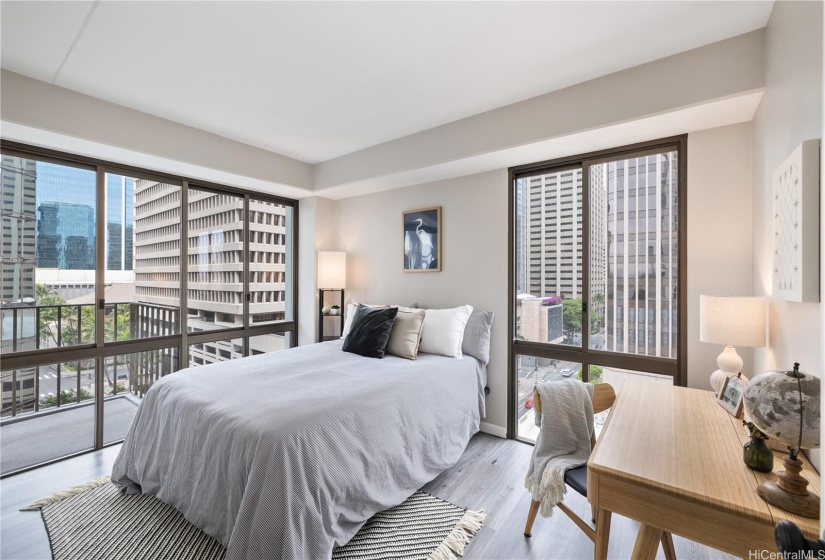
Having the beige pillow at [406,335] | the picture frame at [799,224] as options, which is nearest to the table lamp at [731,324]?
the picture frame at [799,224]

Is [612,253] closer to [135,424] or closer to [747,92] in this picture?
[747,92]

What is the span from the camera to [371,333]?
9.78ft

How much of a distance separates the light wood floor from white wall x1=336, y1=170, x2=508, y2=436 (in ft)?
1.83

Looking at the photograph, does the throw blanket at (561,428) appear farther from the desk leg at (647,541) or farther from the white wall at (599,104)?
the white wall at (599,104)

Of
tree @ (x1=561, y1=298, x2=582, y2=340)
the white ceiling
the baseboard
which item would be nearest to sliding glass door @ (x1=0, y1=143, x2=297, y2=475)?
the white ceiling

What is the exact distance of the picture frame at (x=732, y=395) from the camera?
63.5 inches

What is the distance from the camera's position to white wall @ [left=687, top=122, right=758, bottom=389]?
216 cm

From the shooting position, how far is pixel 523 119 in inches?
104

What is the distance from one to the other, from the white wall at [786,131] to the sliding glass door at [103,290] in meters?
4.28

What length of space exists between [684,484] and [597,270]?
1954mm

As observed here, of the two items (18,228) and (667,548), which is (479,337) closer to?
(667,548)

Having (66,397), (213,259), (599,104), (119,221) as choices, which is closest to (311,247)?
(213,259)

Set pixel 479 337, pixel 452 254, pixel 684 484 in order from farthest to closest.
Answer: pixel 452 254 < pixel 479 337 < pixel 684 484

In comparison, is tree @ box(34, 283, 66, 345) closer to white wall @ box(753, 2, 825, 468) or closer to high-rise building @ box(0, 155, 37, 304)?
high-rise building @ box(0, 155, 37, 304)
